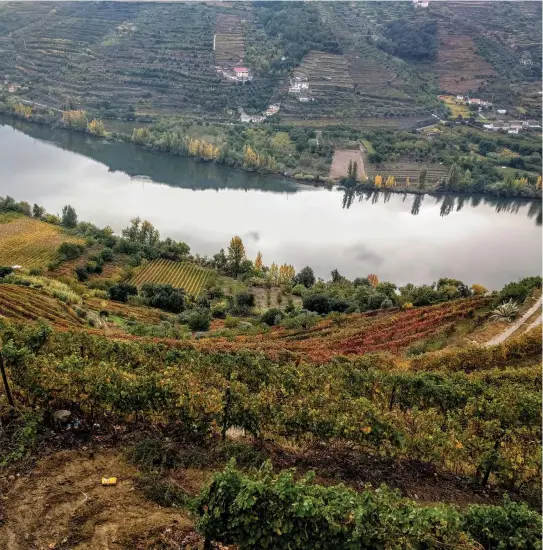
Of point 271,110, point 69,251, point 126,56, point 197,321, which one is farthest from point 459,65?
point 197,321

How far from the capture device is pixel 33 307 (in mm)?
26375

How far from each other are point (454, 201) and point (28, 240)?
184 feet

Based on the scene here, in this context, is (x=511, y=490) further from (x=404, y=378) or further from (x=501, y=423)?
(x=404, y=378)

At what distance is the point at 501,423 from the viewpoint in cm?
1221

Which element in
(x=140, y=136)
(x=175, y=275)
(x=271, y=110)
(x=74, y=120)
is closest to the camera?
(x=175, y=275)

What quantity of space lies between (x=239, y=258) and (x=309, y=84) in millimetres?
62861

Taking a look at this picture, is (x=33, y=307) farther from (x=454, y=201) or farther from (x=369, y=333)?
(x=454, y=201)

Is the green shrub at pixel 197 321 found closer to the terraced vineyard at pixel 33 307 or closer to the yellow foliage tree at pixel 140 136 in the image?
the terraced vineyard at pixel 33 307

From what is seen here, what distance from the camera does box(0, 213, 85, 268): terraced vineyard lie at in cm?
4284

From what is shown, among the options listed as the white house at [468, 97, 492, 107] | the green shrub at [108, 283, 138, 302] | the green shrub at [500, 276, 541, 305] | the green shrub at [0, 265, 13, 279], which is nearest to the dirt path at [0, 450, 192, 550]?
the green shrub at [500, 276, 541, 305]

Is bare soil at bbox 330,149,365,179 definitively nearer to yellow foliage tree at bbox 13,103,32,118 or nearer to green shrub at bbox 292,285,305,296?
green shrub at bbox 292,285,305,296

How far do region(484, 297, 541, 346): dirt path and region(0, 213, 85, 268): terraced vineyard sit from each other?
1423 inches

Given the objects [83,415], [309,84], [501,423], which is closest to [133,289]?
[83,415]

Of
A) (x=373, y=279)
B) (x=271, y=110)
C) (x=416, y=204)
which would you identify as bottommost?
(x=373, y=279)
